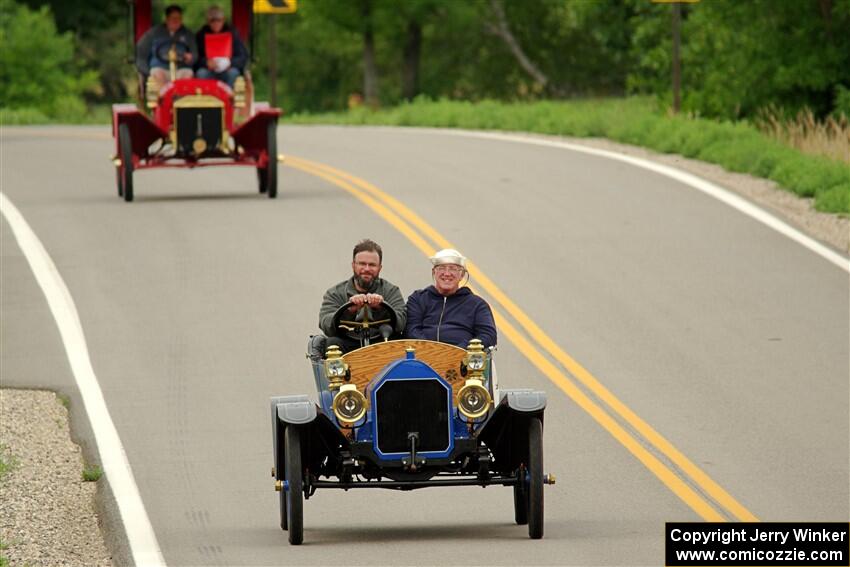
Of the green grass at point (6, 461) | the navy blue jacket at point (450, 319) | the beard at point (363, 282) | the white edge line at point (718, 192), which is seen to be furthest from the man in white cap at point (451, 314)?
the white edge line at point (718, 192)

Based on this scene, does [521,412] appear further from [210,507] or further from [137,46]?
[137,46]

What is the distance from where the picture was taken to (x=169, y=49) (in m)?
22.3

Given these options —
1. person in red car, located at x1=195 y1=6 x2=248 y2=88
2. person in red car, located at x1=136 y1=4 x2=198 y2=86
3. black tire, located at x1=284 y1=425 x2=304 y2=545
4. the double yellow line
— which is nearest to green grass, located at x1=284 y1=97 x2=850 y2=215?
the double yellow line

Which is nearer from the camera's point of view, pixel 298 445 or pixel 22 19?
pixel 298 445

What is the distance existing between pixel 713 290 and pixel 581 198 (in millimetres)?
5217

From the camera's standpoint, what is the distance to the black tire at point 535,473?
32.7 feet

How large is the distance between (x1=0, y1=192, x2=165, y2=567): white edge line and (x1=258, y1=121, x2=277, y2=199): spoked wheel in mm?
3019

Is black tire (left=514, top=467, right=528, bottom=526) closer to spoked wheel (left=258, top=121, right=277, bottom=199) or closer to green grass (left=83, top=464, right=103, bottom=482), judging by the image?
green grass (left=83, top=464, right=103, bottom=482)

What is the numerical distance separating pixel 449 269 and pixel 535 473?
151 cm

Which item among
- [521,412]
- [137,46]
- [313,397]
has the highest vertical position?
[137,46]

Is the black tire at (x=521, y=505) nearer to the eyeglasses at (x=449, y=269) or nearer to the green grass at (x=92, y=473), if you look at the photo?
the eyeglasses at (x=449, y=269)

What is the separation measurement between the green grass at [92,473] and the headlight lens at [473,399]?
9.86 ft

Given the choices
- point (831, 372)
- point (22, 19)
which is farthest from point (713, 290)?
point (22, 19)

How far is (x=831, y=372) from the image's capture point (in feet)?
50.0
